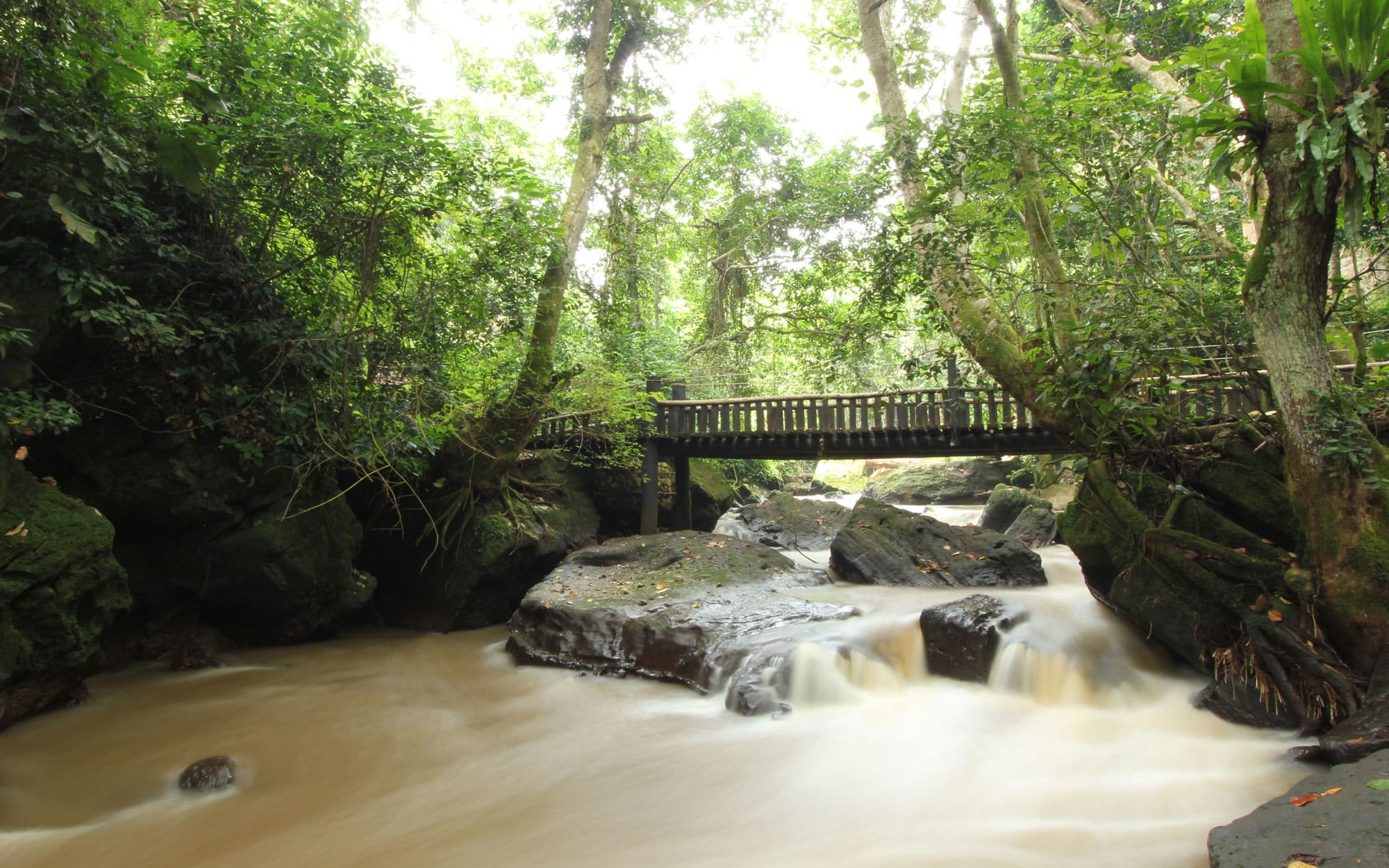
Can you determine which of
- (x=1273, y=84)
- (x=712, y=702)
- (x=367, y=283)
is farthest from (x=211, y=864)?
(x=1273, y=84)

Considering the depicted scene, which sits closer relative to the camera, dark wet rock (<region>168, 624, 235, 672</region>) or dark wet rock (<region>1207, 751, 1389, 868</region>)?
dark wet rock (<region>1207, 751, 1389, 868</region>)

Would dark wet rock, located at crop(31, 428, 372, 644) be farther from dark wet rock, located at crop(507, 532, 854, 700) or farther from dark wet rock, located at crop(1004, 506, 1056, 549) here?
dark wet rock, located at crop(1004, 506, 1056, 549)

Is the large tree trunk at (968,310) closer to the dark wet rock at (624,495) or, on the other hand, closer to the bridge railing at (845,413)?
the bridge railing at (845,413)

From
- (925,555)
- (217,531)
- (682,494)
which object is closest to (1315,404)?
(925,555)

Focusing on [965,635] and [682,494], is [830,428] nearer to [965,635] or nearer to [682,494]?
[682,494]

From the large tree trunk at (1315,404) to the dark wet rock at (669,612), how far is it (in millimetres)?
3440

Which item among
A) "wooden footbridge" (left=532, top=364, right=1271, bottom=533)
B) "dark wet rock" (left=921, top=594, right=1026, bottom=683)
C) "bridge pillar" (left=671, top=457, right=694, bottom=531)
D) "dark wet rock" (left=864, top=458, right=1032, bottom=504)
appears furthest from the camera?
"dark wet rock" (left=864, top=458, right=1032, bottom=504)

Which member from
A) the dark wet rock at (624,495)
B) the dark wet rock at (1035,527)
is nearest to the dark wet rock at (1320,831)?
the dark wet rock at (1035,527)

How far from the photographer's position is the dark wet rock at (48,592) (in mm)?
4574

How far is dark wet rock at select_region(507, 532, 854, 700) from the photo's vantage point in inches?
237

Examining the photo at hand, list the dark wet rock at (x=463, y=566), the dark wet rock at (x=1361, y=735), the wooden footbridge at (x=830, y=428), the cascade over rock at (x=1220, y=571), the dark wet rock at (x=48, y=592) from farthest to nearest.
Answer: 1. the wooden footbridge at (x=830, y=428)
2. the dark wet rock at (x=463, y=566)
3. the dark wet rock at (x=48, y=592)
4. the cascade over rock at (x=1220, y=571)
5. the dark wet rock at (x=1361, y=735)

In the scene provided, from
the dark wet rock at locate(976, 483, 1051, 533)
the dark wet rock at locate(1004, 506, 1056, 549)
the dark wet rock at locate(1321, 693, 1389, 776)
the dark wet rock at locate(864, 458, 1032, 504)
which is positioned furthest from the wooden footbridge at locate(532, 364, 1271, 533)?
the dark wet rock at locate(864, 458, 1032, 504)

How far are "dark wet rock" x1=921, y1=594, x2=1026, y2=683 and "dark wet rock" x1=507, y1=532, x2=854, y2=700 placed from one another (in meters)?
1.03

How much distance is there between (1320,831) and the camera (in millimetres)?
2566
